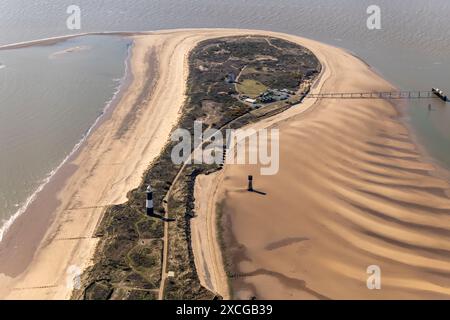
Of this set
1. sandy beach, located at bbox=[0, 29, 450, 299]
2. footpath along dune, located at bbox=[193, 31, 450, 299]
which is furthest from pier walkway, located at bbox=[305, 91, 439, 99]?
footpath along dune, located at bbox=[193, 31, 450, 299]

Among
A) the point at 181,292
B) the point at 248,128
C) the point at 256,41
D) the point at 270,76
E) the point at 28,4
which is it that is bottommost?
the point at 181,292

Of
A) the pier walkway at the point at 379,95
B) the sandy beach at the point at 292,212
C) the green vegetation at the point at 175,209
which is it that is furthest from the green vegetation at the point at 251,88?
the sandy beach at the point at 292,212

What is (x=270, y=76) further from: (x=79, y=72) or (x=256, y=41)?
(x=79, y=72)

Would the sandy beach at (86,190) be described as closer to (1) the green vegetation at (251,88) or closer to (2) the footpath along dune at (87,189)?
(2) the footpath along dune at (87,189)

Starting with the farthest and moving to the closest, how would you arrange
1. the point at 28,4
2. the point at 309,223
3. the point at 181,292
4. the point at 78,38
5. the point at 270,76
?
1. the point at 28,4
2. the point at 78,38
3. the point at 270,76
4. the point at 309,223
5. the point at 181,292

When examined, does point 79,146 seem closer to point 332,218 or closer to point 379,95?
point 332,218

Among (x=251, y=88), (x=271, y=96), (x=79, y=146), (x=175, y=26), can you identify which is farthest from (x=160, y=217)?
(x=175, y=26)

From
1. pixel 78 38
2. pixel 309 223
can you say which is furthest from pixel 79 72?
pixel 309 223
